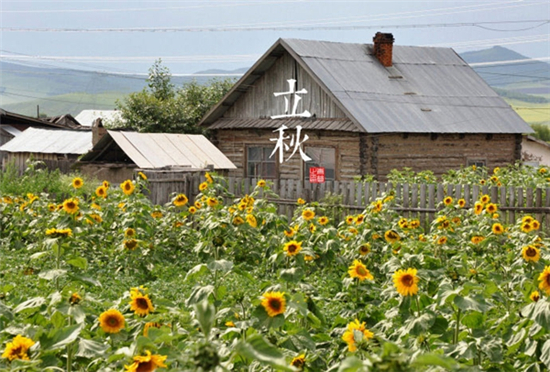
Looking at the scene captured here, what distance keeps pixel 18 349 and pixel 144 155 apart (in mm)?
16000

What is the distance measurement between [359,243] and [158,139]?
39.7ft

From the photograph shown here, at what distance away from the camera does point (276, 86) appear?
25.0 metres

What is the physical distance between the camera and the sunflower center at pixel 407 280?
4527 millimetres

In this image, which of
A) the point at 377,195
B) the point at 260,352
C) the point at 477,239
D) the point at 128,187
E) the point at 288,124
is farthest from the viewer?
the point at 288,124

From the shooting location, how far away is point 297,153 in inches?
971

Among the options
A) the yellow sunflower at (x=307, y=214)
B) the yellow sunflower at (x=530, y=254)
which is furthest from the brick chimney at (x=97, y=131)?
the yellow sunflower at (x=530, y=254)

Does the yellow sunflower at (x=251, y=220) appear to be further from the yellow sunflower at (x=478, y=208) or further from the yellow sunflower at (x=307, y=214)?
the yellow sunflower at (x=478, y=208)

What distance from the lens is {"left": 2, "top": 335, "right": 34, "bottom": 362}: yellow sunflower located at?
10.9ft

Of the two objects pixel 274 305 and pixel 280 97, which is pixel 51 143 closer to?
pixel 280 97

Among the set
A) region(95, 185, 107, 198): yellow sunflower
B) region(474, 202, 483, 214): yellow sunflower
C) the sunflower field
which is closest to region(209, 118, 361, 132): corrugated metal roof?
the sunflower field

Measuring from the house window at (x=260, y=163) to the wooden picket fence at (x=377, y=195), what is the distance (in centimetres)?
725

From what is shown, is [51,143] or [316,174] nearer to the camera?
[316,174]

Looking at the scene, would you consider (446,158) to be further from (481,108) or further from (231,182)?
(231,182)

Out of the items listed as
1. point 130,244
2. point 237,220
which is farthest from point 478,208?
point 130,244
